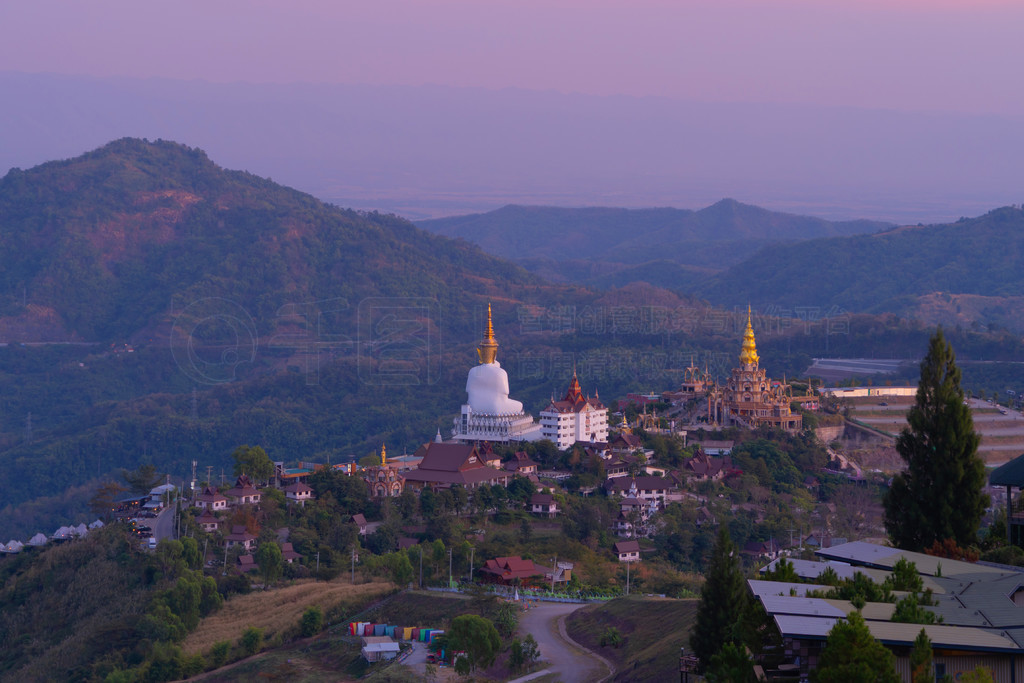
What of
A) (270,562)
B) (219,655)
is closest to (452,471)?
(270,562)

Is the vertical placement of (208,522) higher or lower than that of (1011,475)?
lower

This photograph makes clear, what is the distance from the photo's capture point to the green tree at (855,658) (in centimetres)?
1218

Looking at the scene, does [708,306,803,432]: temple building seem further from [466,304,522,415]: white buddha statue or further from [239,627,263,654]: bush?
[239,627,263,654]: bush

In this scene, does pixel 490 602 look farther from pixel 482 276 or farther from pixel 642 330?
pixel 482 276

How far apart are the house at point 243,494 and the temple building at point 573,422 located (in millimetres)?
10895

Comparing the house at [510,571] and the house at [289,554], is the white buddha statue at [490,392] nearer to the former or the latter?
the house at [289,554]

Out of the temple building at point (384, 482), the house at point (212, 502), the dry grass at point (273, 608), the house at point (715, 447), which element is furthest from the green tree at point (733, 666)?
the house at point (715, 447)

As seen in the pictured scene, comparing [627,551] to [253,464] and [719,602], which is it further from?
[719,602]

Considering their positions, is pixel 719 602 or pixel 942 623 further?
pixel 719 602

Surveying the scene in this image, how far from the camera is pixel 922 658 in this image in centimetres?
1238

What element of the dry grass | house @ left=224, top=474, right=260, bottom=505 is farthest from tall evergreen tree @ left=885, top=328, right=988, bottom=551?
house @ left=224, top=474, right=260, bottom=505

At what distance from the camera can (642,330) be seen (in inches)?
3693

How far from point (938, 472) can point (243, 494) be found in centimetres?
2364

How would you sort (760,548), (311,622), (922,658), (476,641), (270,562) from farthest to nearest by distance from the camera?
(760,548) < (270,562) < (311,622) < (476,641) < (922,658)
